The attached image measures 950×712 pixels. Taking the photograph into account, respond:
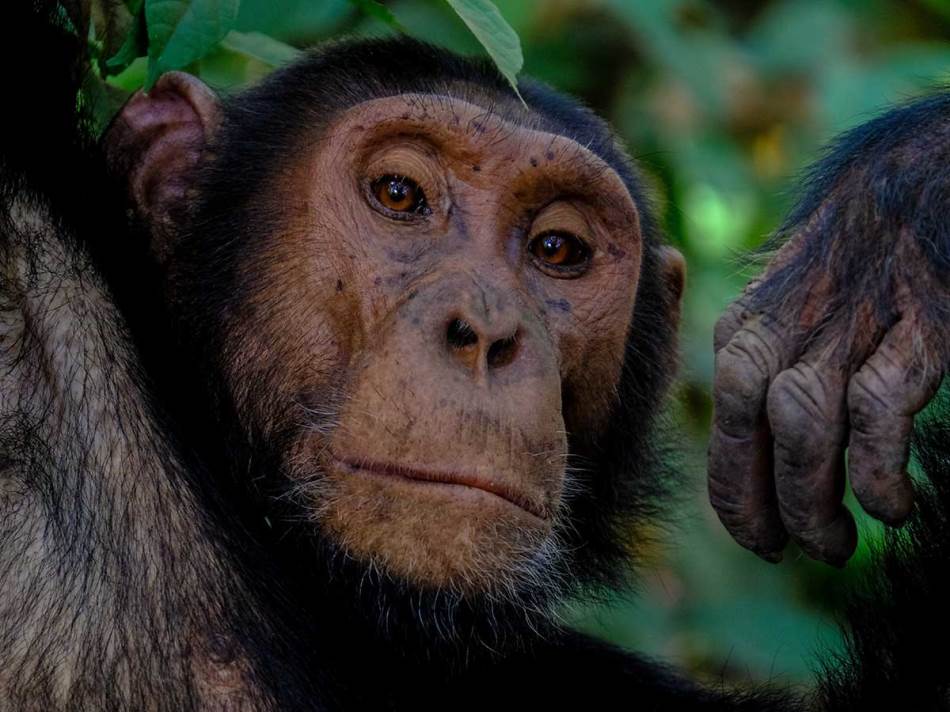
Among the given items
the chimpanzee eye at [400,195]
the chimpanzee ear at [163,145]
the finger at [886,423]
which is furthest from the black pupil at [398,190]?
→ the finger at [886,423]

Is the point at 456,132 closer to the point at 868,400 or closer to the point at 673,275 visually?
the point at 673,275

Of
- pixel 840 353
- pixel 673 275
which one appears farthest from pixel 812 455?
pixel 673 275

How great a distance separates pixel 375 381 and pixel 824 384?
1008mm

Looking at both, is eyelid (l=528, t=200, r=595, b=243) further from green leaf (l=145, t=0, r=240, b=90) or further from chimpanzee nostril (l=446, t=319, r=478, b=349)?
green leaf (l=145, t=0, r=240, b=90)

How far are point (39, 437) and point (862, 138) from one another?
2.06 metres

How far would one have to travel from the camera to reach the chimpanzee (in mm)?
3273

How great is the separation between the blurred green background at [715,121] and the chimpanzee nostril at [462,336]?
201 cm

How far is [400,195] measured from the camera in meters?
4.00

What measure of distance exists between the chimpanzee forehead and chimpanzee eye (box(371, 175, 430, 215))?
12 cm

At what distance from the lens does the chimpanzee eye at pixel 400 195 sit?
3986mm

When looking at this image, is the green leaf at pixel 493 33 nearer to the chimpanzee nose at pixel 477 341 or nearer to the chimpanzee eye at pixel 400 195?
the chimpanzee nose at pixel 477 341

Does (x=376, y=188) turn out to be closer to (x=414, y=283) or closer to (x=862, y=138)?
(x=414, y=283)

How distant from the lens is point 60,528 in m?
3.26

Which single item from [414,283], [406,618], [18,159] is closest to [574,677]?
[406,618]
